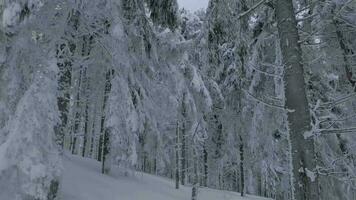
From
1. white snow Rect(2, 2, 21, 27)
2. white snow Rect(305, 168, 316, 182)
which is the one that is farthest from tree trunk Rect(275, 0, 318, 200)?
white snow Rect(2, 2, 21, 27)

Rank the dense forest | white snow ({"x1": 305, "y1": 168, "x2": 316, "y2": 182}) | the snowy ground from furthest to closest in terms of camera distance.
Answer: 1. the snowy ground
2. the dense forest
3. white snow ({"x1": 305, "y1": 168, "x2": 316, "y2": 182})

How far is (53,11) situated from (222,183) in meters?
29.6

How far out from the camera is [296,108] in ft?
12.8

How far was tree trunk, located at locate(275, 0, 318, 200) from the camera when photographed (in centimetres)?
361

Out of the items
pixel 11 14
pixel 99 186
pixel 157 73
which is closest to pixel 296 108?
pixel 11 14

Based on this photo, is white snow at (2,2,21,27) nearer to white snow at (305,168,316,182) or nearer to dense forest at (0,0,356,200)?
dense forest at (0,0,356,200)

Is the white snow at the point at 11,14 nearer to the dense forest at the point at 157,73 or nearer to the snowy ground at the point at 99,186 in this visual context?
the dense forest at the point at 157,73

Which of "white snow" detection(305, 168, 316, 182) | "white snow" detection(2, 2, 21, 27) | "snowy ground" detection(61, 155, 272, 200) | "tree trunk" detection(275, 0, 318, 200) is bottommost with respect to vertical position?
"snowy ground" detection(61, 155, 272, 200)

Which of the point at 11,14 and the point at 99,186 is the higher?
the point at 11,14

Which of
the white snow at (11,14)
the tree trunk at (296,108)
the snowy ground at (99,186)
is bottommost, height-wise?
the snowy ground at (99,186)

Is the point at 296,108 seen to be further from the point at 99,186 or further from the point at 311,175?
the point at 99,186

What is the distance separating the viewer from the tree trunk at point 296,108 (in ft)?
11.8

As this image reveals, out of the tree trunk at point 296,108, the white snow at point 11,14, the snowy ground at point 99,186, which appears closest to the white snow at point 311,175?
the tree trunk at point 296,108

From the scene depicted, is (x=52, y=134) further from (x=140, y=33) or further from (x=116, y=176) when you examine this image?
(x=116, y=176)
